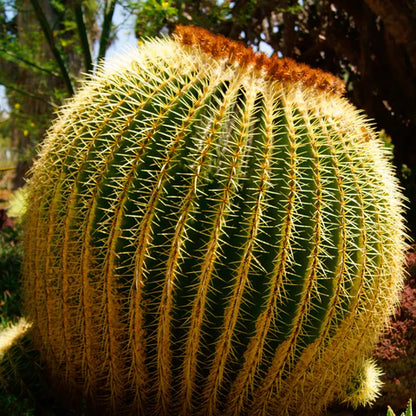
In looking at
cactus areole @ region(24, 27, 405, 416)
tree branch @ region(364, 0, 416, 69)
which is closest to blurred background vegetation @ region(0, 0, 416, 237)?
tree branch @ region(364, 0, 416, 69)

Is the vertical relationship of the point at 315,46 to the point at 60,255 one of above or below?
above

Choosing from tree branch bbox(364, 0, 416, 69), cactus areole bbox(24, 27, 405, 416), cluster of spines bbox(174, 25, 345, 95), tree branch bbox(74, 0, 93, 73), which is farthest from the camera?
tree branch bbox(74, 0, 93, 73)

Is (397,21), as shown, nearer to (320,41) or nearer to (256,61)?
(320,41)

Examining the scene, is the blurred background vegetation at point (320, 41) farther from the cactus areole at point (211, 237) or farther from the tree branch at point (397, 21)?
the cactus areole at point (211, 237)

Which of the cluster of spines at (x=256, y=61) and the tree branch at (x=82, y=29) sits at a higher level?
the cluster of spines at (x=256, y=61)

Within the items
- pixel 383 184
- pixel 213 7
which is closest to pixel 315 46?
pixel 213 7

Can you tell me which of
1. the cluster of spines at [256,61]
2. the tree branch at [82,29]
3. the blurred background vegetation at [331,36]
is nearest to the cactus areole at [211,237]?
the cluster of spines at [256,61]

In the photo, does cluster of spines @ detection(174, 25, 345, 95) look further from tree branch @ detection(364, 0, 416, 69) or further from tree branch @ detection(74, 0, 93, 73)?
tree branch @ detection(74, 0, 93, 73)

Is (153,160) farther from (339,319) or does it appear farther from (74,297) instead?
(339,319)
